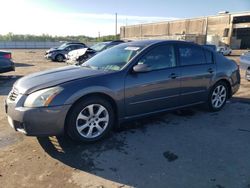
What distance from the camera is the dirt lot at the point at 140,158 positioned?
2.96m

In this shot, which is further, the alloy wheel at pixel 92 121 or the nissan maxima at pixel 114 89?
the alloy wheel at pixel 92 121

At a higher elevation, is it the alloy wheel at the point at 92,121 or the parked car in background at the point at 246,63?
the parked car in background at the point at 246,63

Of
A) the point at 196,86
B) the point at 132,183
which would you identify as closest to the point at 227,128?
the point at 196,86

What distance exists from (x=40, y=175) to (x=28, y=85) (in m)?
1.35

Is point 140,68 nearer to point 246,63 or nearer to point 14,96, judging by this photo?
point 14,96

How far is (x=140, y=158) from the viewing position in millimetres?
3451

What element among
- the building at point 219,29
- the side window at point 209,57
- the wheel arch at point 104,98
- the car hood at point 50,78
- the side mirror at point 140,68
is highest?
→ the building at point 219,29

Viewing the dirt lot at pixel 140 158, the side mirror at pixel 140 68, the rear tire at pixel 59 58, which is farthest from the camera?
the rear tire at pixel 59 58

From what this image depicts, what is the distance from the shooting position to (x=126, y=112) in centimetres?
412

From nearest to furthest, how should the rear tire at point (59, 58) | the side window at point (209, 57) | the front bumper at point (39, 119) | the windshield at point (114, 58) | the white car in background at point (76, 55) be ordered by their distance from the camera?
the front bumper at point (39, 119) → the windshield at point (114, 58) → the side window at point (209, 57) → the white car in background at point (76, 55) → the rear tire at point (59, 58)

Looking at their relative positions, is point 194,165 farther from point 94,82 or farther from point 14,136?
point 14,136

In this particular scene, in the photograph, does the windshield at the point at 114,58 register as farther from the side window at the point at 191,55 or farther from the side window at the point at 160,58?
the side window at the point at 191,55

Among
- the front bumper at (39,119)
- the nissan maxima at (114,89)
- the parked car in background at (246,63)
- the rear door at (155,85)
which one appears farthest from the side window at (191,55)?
the parked car in background at (246,63)

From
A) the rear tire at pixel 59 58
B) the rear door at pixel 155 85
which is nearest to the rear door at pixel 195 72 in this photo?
the rear door at pixel 155 85
